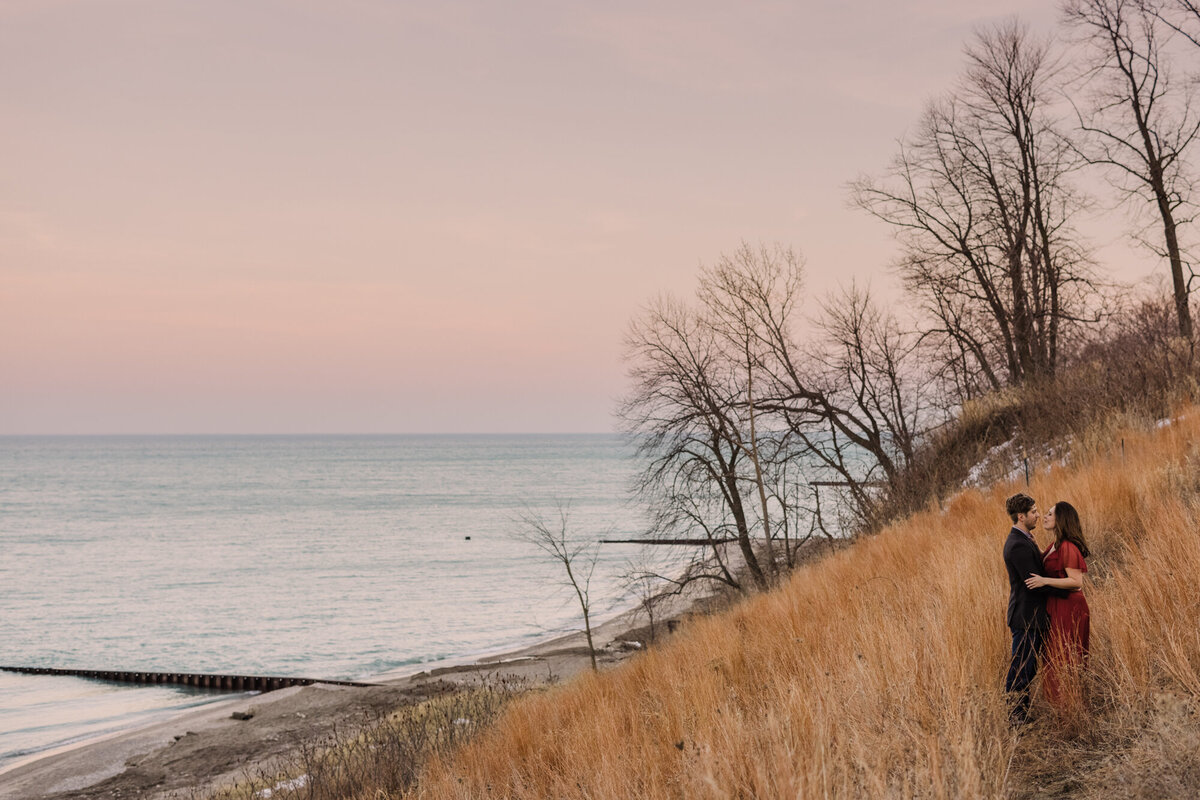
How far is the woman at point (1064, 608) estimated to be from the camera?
15.0 feet

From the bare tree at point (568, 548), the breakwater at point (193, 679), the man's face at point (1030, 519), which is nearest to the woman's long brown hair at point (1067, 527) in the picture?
the man's face at point (1030, 519)

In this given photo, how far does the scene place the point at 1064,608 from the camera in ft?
15.6

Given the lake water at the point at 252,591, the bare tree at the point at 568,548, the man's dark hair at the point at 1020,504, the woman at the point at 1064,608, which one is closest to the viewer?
the woman at the point at 1064,608

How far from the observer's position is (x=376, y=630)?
3306 centimetres

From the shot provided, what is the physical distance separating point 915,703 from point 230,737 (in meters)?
20.5

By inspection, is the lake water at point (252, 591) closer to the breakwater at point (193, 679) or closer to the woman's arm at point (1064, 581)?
the breakwater at point (193, 679)

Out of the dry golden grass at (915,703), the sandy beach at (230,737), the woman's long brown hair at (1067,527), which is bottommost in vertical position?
the sandy beach at (230,737)

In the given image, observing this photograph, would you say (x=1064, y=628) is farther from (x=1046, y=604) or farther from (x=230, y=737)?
(x=230, y=737)

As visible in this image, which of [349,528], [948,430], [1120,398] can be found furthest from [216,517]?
[1120,398]

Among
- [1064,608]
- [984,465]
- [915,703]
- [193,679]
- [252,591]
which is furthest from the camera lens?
[252,591]

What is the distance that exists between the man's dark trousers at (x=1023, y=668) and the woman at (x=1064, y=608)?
0.08 m

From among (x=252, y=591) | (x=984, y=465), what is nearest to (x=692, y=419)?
(x=984, y=465)

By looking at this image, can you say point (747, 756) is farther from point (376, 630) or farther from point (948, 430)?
point (376, 630)

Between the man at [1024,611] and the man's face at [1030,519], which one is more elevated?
the man's face at [1030,519]
